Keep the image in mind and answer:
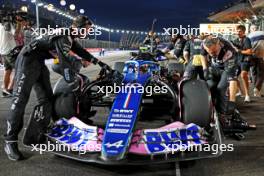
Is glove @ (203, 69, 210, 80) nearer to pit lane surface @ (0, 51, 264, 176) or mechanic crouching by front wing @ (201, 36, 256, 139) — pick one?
mechanic crouching by front wing @ (201, 36, 256, 139)

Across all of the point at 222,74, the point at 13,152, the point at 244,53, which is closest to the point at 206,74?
the point at 222,74

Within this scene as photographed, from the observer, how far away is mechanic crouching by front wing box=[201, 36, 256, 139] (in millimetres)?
5297

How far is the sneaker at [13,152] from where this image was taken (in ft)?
14.0

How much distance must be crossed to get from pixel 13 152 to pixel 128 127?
135 cm

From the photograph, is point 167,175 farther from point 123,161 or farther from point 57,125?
point 57,125

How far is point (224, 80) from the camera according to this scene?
5.90m

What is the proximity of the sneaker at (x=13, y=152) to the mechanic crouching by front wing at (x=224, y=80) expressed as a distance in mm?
2573

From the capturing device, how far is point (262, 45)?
29.6 feet

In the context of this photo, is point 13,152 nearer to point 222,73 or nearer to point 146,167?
point 146,167

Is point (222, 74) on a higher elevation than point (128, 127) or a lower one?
higher

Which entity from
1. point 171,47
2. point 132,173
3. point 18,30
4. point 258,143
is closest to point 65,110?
point 132,173

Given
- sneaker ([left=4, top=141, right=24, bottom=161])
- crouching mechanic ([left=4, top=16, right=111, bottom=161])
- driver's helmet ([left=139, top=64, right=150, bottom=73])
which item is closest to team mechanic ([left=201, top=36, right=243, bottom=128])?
driver's helmet ([left=139, top=64, right=150, bottom=73])

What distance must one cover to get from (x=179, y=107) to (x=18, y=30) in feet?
17.5

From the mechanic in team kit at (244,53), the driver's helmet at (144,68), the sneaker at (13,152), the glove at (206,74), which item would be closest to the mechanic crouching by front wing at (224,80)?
the glove at (206,74)
